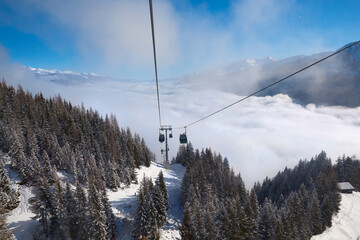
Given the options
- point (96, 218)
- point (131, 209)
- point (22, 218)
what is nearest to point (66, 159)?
point (22, 218)

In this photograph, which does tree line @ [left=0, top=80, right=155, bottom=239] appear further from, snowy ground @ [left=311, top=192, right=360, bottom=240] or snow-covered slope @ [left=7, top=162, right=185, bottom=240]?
snowy ground @ [left=311, top=192, right=360, bottom=240]

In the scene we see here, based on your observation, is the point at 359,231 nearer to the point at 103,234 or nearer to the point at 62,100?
the point at 103,234

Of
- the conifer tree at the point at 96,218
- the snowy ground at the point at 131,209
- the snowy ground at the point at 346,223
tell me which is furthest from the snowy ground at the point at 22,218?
the snowy ground at the point at 346,223

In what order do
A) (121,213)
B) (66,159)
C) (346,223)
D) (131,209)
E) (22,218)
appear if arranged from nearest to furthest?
(22,218)
(121,213)
(131,209)
(346,223)
(66,159)

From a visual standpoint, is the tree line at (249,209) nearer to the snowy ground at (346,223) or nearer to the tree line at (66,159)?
the snowy ground at (346,223)

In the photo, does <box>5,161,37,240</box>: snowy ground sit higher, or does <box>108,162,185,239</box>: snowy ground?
<box>5,161,37,240</box>: snowy ground

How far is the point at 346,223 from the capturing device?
7238 centimetres

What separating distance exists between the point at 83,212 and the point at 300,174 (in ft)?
380

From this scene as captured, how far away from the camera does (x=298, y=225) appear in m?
54.2

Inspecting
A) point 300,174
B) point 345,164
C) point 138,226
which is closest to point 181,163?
point 300,174

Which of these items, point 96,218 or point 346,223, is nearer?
point 96,218

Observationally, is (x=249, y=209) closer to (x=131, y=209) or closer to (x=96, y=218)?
(x=131, y=209)

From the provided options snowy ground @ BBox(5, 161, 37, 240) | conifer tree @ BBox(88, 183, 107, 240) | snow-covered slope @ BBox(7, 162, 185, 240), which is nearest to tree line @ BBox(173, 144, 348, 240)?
snow-covered slope @ BBox(7, 162, 185, 240)

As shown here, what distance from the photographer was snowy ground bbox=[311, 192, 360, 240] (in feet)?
213
